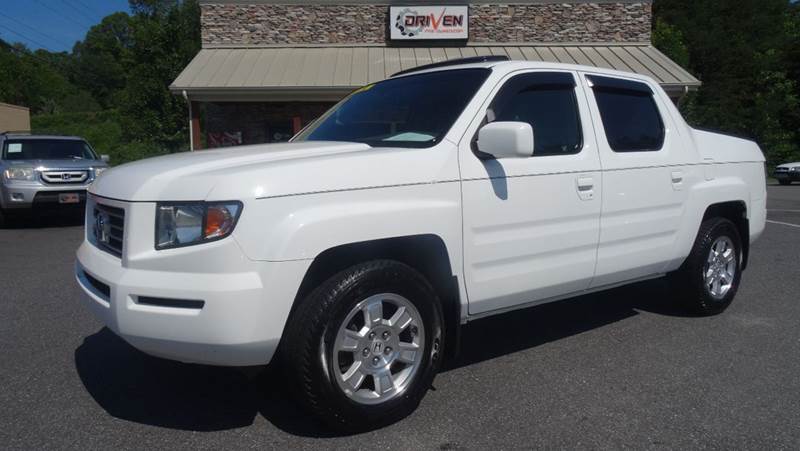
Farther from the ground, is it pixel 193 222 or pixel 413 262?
pixel 193 222

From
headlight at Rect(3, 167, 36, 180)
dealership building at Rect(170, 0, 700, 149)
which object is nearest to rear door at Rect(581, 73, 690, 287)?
headlight at Rect(3, 167, 36, 180)

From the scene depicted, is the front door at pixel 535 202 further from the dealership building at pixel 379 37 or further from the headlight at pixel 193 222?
the dealership building at pixel 379 37

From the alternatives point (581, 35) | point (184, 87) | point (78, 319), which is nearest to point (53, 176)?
point (184, 87)

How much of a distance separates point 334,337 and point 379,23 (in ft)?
53.4

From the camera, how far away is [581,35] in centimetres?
1812

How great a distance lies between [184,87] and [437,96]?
1290 centimetres

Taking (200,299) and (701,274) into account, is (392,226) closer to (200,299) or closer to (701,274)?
(200,299)

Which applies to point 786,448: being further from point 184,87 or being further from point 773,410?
point 184,87

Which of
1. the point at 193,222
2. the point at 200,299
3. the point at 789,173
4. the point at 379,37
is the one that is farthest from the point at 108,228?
the point at 789,173

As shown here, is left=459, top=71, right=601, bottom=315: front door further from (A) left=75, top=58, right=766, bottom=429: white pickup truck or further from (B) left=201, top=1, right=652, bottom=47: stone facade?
(B) left=201, top=1, right=652, bottom=47: stone facade

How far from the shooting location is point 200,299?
8.95 ft

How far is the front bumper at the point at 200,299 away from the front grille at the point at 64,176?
934cm

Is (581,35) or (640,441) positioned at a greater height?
(581,35)

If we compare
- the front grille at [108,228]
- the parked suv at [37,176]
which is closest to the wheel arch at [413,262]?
the front grille at [108,228]
